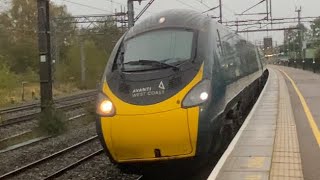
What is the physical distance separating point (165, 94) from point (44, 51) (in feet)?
34.6

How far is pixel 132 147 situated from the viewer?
7.89m

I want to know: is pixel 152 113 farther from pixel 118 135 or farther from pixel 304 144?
pixel 304 144

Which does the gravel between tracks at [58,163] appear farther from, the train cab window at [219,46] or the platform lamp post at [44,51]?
the train cab window at [219,46]

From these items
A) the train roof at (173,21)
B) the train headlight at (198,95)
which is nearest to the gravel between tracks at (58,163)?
the train roof at (173,21)

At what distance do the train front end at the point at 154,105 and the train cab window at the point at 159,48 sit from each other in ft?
0.06

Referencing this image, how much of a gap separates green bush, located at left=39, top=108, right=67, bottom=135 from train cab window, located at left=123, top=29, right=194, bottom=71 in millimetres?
8831

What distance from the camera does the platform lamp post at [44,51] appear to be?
17609mm

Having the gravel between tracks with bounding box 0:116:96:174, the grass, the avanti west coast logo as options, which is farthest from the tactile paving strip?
the grass

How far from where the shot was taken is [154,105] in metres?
7.87

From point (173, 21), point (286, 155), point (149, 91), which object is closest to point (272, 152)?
point (286, 155)

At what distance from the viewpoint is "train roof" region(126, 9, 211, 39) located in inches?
361

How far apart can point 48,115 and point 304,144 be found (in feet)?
32.8

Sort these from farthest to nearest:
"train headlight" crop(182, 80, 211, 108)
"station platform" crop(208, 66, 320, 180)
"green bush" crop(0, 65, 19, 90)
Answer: "green bush" crop(0, 65, 19, 90) → "train headlight" crop(182, 80, 211, 108) → "station platform" crop(208, 66, 320, 180)

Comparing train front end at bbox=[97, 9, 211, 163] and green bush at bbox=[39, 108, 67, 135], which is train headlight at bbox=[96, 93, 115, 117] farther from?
green bush at bbox=[39, 108, 67, 135]
